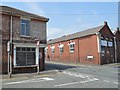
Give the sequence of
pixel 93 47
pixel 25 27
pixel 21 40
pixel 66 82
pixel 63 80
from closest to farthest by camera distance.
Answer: pixel 66 82, pixel 63 80, pixel 21 40, pixel 25 27, pixel 93 47

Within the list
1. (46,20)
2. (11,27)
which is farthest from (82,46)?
(11,27)

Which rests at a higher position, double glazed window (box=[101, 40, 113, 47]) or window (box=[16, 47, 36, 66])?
double glazed window (box=[101, 40, 113, 47])

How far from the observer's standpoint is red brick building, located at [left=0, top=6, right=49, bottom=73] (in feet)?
60.8

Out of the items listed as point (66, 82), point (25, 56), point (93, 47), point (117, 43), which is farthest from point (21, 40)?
point (117, 43)

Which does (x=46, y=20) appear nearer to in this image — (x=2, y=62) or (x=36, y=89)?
(x=2, y=62)

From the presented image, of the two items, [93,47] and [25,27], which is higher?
[25,27]

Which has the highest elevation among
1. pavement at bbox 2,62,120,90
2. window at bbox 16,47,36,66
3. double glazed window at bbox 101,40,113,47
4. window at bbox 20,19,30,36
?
window at bbox 20,19,30,36

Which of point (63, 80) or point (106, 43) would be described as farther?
point (106, 43)

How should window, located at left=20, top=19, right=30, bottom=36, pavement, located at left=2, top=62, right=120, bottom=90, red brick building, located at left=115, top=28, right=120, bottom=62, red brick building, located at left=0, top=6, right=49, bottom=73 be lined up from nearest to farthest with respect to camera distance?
pavement, located at left=2, top=62, right=120, bottom=90, red brick building, located at left=0, top=6, right=49, bottom=73, window, located at left=20, top=19, right=30, bottom=36, red brick building, located at left=115, top=28, right=120, bottom=62

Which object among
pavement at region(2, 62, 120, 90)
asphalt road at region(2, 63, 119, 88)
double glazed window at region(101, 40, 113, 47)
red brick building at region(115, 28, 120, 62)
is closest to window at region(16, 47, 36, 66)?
pavement at region(2, 62, 120, 90)

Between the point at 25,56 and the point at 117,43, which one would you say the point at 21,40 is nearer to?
the point at 25,56

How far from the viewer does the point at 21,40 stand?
64.8ft

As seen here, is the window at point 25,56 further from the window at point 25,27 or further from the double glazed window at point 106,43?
the double glazed window at point 106,43

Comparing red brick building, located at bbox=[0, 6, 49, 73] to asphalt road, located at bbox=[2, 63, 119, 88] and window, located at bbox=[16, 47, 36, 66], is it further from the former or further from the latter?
asphalt road, located at bbox=[2, 63, 119, 88]
